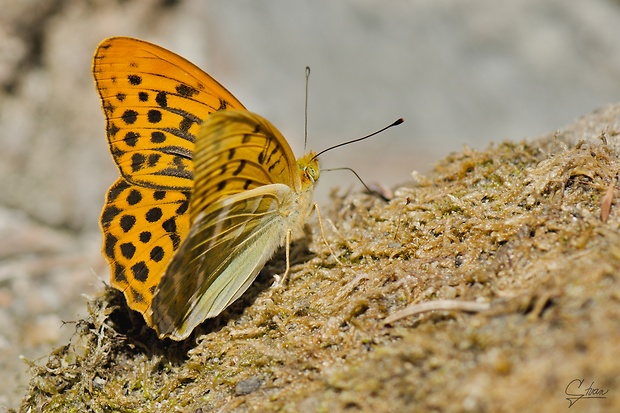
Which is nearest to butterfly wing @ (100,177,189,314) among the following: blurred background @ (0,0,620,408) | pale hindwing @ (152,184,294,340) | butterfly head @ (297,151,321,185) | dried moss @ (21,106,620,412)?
pale hindwing @ (152,184,294,340)

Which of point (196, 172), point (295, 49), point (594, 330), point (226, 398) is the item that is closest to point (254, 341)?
point (226, 398)

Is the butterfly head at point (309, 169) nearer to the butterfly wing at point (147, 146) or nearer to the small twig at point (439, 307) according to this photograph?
the butterfly wing at point (147, 146)

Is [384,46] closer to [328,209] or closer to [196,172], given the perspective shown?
[328,209]

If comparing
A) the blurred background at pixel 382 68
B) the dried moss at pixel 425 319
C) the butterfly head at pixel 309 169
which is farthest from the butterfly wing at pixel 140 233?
the blurred background at pixel 382 68

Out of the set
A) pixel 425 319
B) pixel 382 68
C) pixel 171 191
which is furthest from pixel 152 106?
pixel 382 68

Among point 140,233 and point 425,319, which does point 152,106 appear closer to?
point 140,233

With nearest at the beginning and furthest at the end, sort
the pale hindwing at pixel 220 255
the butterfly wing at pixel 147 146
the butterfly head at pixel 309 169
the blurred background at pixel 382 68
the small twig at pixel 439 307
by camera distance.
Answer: the small twig at pixel 439 307, the pale hindwing at pixel 220 255, the butterfly wing at pixel 147 146, the butterfly head at pixel 309 169, the blurred background at pixel 382 68
